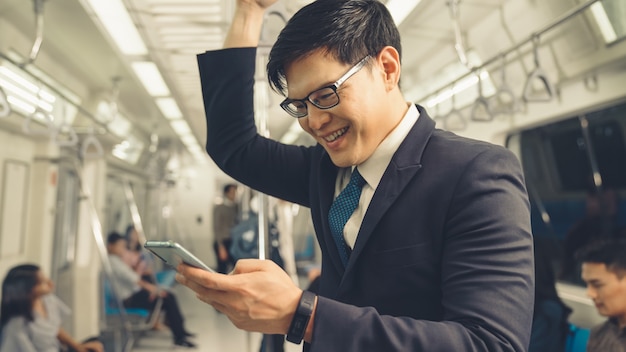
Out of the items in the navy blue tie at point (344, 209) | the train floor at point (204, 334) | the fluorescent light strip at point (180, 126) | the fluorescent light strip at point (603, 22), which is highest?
the fluorescent light strip at point (603, 22)

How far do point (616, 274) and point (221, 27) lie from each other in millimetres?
2320

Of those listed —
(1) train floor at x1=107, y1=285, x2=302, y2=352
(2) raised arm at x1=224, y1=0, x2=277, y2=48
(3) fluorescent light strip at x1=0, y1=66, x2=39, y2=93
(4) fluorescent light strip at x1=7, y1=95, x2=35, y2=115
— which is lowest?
(1) train floor at x1=107, y1=285, x2=302, y2=352

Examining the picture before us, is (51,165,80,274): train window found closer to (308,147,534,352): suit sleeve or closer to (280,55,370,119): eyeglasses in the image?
(280,55,370,119): eyeglasses

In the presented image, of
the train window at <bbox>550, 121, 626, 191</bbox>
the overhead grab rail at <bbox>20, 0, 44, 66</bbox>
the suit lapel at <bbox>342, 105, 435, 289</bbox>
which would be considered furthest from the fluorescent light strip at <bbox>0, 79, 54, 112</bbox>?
the train window at <bbox>550, 121, 626, 191</bbox>

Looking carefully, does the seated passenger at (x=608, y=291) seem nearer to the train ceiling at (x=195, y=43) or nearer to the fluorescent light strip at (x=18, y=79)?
the train ceiling at (x=195, y=43)

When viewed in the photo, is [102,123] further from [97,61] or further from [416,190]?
[416,190]

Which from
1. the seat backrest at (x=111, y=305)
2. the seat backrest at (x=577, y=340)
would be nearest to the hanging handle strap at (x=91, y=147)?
the seat backrest at (x=111, y=305)

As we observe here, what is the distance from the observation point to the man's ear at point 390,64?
2.49 feet

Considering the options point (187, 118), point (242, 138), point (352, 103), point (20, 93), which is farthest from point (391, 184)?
point (20, 93)

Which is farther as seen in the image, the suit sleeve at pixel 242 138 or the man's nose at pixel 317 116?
the suit sleeve at pixel 242 138

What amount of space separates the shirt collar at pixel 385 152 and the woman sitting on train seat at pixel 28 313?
274 cm

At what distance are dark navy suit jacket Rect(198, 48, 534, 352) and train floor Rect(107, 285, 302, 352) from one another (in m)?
2.19

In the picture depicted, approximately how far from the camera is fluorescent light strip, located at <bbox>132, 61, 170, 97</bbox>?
2.37 m

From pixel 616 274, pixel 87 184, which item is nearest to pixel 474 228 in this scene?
pixel 616 274
